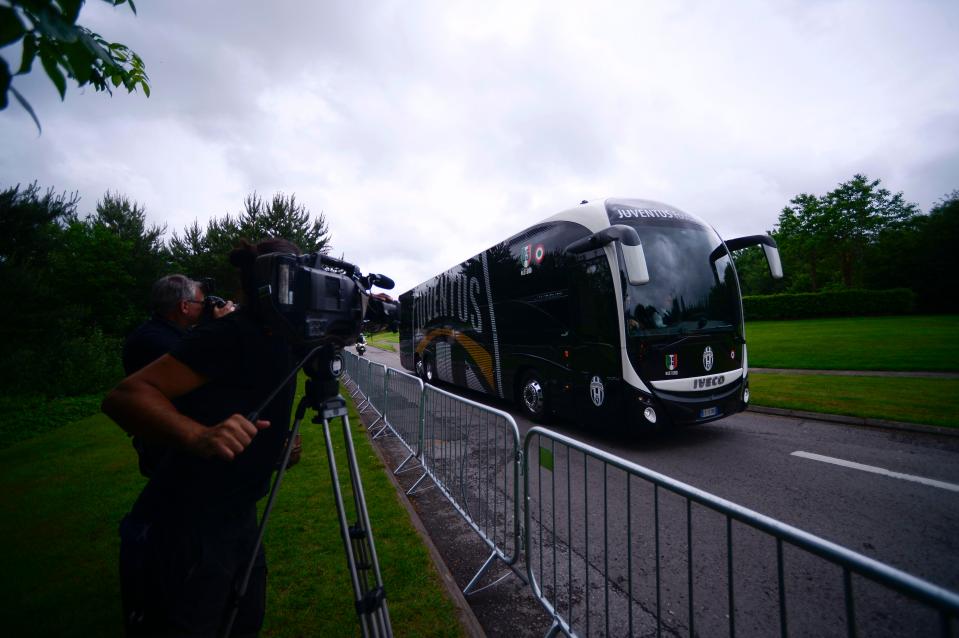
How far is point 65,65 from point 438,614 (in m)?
3.01

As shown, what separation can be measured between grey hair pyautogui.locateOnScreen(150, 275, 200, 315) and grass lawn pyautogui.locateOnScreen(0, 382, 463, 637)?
1.97m

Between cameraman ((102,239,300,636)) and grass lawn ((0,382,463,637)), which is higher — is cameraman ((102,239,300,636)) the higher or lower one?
the higher one

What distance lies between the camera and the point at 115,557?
321 centimetres

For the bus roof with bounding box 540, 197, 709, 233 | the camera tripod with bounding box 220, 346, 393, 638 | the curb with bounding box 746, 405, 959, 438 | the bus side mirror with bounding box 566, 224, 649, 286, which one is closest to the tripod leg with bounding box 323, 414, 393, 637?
the camera tripod with bounding box 220, 346, 393, 638

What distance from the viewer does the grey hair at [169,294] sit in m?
2.60

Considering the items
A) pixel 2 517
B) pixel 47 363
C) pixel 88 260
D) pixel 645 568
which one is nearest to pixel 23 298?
pixel 47 363

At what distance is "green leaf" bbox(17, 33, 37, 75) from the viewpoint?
928 mm

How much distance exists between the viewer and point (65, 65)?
1188 millimetres

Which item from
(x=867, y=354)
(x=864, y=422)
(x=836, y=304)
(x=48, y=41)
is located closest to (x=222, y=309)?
(x=48, y=41)

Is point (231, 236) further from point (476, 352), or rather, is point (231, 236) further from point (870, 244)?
point (870, 244)

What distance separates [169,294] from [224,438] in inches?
77.7

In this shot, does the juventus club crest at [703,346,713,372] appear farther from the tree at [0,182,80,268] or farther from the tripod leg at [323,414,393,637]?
the tree at [0,182,80,268]

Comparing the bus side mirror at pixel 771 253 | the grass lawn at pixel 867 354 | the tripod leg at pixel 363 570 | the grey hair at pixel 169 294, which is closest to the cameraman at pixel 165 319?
the grey hair at pixel 169 294

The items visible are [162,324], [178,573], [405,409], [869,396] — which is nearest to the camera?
[178,573]
